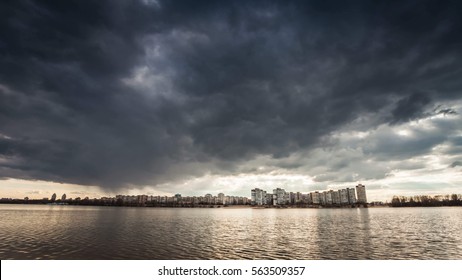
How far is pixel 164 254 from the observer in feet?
104

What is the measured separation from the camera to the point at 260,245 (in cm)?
3834
